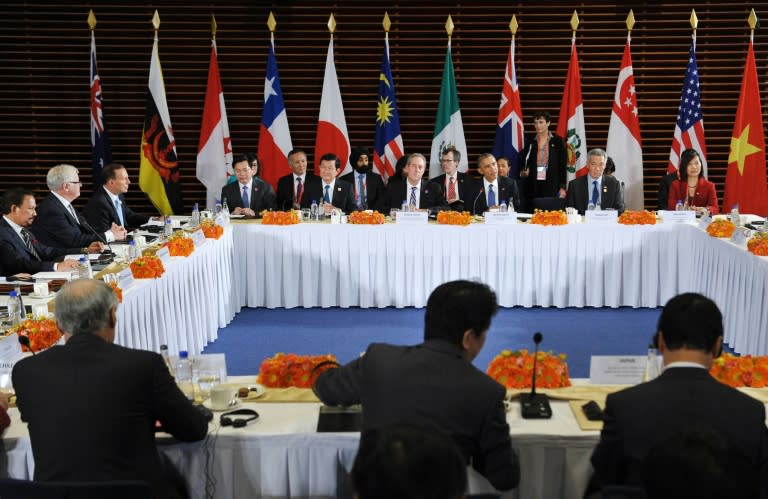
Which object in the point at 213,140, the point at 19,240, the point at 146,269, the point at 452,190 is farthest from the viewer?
the point at 213,140

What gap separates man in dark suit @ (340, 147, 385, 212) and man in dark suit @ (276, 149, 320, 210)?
1.51 ft

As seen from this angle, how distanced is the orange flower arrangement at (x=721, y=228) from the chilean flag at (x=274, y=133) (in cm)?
445

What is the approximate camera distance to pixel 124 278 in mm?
4805

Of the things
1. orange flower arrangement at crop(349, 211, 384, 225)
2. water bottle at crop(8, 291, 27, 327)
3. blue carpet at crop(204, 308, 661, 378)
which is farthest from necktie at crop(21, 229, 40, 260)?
orange flower arrangement at crop(349, 211, 384, 225)

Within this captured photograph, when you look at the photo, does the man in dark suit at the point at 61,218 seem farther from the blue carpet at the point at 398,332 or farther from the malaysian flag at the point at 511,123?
the malaysian flag at the point at 511,123

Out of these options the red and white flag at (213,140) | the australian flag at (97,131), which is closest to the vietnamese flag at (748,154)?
the red and white flag at (213,140)

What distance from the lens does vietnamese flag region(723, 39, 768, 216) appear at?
28.6ft

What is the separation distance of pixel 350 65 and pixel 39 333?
642cm

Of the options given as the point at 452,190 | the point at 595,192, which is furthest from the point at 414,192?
the point at 595,192

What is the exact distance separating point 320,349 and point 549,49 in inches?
195

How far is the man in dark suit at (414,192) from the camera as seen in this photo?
7.62 m

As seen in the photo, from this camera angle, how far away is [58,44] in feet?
30.6

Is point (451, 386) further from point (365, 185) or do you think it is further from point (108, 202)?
point (365, 185)

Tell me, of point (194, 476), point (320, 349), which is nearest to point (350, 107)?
point (320, 349)
